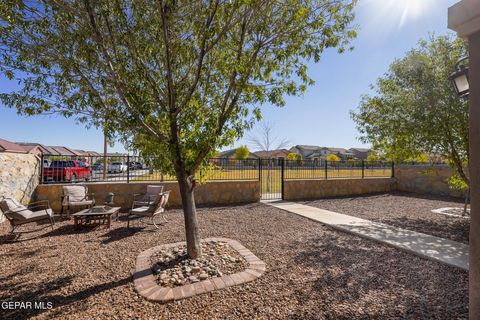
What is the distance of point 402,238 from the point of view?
5090 mm

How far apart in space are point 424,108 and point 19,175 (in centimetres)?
1166

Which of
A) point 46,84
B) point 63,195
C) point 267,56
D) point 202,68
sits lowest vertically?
point 63,195

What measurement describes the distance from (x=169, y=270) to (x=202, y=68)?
3.20 m

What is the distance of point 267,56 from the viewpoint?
→ 146 inches

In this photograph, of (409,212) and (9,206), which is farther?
(409,212)

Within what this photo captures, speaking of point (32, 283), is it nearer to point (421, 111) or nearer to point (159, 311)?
point (159, 311)

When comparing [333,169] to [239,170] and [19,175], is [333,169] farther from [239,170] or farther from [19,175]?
[19,175]

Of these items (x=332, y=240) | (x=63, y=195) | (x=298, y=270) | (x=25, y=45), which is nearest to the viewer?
(x=25, y=45)

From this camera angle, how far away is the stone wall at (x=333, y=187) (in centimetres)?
1038

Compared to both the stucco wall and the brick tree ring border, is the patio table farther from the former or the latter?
the stucco wall

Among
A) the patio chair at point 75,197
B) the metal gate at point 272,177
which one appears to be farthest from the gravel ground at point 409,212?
the patio chair at point 75,197

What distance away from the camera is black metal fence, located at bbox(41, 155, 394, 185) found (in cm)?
835

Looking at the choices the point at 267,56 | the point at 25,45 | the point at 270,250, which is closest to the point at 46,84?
the point at 25,45

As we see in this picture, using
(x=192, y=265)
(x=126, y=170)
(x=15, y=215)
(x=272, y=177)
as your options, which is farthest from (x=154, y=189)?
(x=272, y=177)
